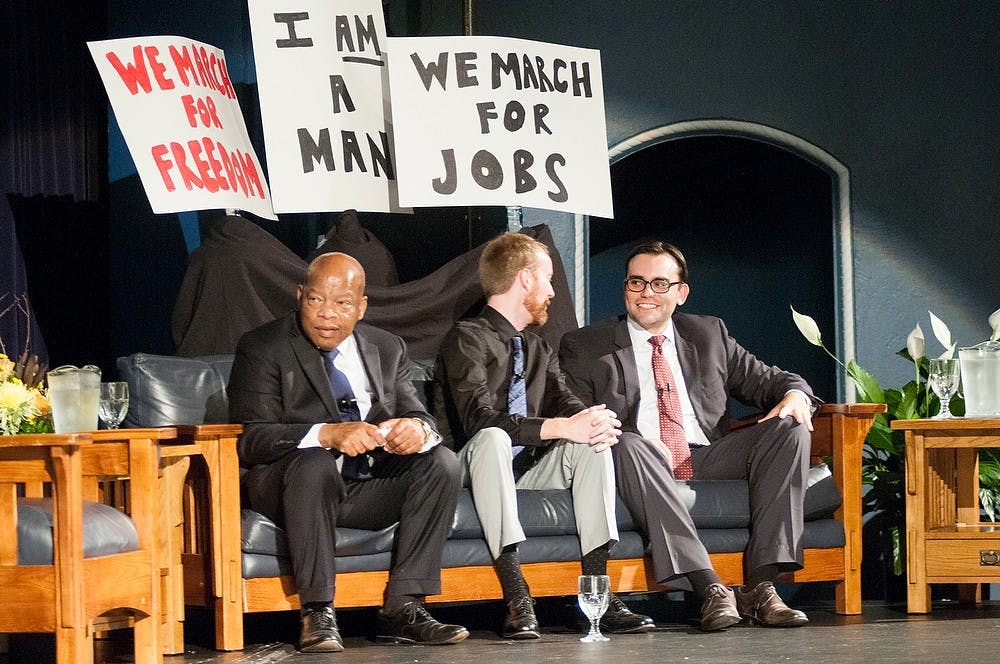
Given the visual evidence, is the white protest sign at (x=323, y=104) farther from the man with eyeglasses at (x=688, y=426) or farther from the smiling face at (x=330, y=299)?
the man with eyeglasses at (x=688, y=426)

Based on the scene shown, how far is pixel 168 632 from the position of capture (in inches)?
154

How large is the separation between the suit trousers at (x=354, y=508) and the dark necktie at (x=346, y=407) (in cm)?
7

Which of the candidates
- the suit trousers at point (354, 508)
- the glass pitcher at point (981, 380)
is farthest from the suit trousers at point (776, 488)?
the suit trousers at point (354, 508)

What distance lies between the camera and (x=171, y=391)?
14.3 ft

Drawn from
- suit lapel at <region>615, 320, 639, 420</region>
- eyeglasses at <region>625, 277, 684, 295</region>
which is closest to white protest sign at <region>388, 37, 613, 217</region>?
eyeglasses at <region>625, 277, 684, 295</region>

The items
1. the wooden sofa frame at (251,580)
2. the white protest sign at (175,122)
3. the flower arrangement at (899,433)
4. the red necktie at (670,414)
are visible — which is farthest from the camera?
the flower arrangement at (899,433)

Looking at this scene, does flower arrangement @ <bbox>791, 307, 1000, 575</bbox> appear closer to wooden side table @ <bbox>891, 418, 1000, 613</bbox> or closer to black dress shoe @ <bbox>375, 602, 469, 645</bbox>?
wooden side table @ <bbox>891, 418, 1000, 613</bbox>

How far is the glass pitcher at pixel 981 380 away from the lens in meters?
4.59

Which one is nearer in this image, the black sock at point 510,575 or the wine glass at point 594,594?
the wine glass at point 594,594

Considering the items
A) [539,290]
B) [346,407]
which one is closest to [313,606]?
[346,407]

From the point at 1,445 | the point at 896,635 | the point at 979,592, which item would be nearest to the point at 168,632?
the point at 1,445

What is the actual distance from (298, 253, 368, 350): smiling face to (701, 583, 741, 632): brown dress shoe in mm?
1287

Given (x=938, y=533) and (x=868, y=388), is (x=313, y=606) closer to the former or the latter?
(x=938, y=533)

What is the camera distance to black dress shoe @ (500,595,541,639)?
394cm
